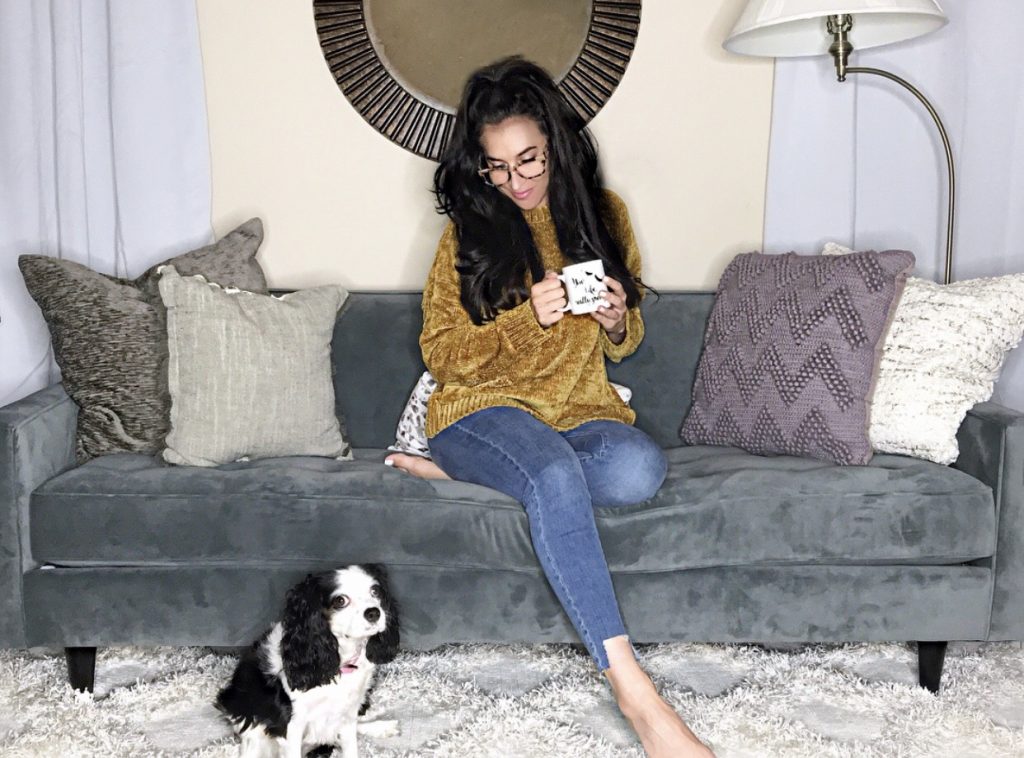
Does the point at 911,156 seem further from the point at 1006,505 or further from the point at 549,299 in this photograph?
the point at 549,299

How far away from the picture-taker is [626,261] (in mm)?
2436

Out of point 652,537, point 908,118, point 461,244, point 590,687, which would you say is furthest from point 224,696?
point 908,118

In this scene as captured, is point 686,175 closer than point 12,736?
No

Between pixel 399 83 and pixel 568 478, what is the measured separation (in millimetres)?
1389

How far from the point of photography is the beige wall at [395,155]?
2842mm

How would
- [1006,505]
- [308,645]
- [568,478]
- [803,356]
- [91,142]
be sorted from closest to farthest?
[308,645] < [568,478] < [1006,505] < [803,356] < [91,142]

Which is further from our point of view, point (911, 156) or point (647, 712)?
point (911, 156)

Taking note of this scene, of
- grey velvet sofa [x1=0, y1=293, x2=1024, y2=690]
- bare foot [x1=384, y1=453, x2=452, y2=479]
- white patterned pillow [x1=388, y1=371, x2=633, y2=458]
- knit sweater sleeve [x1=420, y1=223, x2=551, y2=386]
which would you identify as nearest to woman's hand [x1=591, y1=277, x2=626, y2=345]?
knit sweater sleeve [x1=420, y1=223, x2=551, y2=386]

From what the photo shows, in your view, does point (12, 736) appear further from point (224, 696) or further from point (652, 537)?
point (652, 537)

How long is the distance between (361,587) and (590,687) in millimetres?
562

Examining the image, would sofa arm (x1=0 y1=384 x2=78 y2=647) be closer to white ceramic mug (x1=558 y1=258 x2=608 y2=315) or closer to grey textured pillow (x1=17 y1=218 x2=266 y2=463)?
grey textured pillow (x1=17 y1=218 x2=266 y2=463)

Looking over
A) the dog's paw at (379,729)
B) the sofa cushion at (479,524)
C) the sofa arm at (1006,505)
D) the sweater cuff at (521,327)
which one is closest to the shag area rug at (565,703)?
the dog's paw at (379,729)

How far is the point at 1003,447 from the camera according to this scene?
2033mm

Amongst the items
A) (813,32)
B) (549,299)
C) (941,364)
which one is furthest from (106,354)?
(813,32)
